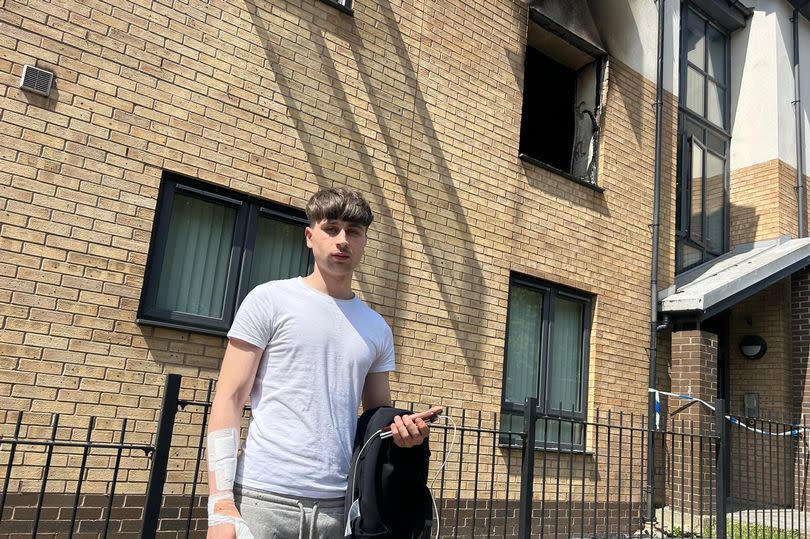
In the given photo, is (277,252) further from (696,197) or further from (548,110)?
(696,197)

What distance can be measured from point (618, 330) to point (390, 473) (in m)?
6.29

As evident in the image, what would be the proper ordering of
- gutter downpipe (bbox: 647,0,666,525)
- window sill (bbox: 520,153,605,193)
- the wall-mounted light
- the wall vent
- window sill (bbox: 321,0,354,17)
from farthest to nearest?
the wall-mounted light → gutter downpipe (bbox: 647,0,666,525) → window sill (bbox: 520,153,605,193) → window sill (bbox: 321,0,354,17) → the wall vent

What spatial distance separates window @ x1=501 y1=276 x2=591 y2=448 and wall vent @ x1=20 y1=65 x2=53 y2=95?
4.63 m

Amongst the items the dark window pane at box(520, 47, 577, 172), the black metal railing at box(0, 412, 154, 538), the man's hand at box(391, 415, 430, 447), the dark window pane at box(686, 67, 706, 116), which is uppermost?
the dark window pane at box(686, 67, 706, 116)

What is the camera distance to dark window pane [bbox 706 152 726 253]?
10.1 m

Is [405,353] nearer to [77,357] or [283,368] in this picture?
[77,357]

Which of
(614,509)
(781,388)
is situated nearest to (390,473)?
(614,509)

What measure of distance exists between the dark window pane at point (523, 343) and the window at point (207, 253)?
2.66 m

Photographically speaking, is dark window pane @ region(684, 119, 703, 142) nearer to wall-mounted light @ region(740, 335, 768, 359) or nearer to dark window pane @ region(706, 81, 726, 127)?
dark window pane @ region(706, 81, 726, 127)

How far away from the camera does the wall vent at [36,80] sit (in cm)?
420

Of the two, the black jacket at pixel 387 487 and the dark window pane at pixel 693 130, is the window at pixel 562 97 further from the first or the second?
the black jacket at pixel 387 487

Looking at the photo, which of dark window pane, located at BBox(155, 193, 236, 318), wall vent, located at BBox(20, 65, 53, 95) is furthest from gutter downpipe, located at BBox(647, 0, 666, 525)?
wall vent, located at BBox(20, 65, 53, 95)

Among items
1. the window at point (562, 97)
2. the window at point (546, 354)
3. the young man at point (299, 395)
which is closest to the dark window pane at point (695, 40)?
the window at point (562, 97)

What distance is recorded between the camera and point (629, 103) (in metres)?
8.46
